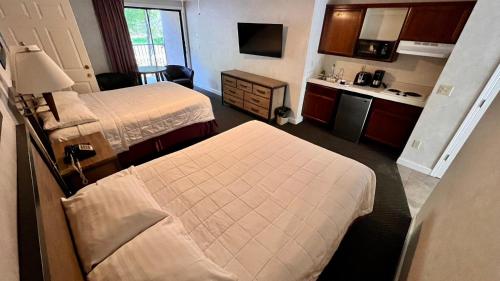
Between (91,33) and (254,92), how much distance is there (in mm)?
3221

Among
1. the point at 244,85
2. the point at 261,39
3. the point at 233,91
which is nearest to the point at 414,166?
the point at 244,85

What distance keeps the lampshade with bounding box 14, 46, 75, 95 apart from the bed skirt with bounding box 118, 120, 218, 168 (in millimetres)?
1013

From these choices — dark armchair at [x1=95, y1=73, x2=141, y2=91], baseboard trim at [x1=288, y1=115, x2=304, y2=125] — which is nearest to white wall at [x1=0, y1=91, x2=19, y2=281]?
dark armchair at [x1=95, y1=73, x2=141, y2=91]

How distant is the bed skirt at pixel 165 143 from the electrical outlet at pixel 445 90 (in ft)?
10.1

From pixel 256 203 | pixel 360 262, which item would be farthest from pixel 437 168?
pixel 256 203

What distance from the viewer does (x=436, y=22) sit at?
2.38 m

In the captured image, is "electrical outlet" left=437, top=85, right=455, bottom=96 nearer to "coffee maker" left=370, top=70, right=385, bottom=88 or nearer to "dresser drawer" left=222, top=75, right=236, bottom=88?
"coffee maker" left=370, top=70, right=385, bottom=88

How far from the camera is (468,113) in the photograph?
2227 mm

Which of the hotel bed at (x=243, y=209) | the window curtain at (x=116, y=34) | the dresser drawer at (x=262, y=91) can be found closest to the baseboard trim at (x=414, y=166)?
the hotel bed at (x=243, y=209)

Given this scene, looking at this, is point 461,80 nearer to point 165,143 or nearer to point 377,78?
point 377,78

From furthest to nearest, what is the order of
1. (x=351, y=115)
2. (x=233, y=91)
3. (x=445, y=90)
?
(x=233, y=91), (x=351, y=115), (x=445, y=90)

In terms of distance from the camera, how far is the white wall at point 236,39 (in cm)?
333

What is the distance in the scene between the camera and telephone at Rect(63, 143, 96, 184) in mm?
1483

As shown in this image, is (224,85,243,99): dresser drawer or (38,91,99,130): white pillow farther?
(224,85,243,99): dresser drawer
